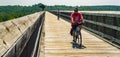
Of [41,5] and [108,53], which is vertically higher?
[108,53]

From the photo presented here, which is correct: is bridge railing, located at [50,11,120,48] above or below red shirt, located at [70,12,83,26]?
below

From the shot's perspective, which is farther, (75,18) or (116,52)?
(75,18)

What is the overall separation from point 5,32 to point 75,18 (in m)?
7.04

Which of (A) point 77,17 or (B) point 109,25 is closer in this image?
(A) point 77,17

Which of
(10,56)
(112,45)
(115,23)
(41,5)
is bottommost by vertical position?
(41,5)

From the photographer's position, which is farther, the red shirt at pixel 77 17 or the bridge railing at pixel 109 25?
the bridge railing at pixel 109 25

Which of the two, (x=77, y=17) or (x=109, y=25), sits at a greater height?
(x=77, y=17)

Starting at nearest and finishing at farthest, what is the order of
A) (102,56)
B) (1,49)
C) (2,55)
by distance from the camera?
1. (2,55)
2. (1,49)
3. (102,56)

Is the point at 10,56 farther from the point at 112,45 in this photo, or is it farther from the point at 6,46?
the point at 112,45

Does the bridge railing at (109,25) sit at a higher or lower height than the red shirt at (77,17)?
lower

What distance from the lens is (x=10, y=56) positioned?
358cm

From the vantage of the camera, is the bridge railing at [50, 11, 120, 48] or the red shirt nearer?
the red shirt

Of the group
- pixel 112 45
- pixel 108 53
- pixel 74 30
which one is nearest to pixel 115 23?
pixel 112 45

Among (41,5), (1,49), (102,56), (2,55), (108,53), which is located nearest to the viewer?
(2,55)
